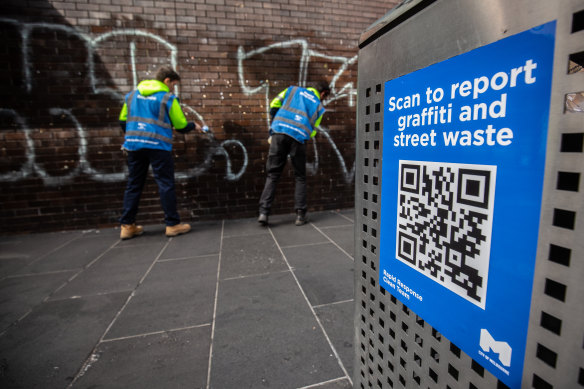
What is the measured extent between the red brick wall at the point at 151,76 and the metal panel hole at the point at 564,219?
4.09 metres

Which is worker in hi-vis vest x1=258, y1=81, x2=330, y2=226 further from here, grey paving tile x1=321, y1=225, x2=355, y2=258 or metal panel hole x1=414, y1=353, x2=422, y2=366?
metal panel hole x1=414, y1=353, x2=422, y2=366

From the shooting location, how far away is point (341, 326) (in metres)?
1.79

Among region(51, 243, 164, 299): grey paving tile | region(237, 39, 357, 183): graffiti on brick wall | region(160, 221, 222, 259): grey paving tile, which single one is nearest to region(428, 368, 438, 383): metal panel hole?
region(51, 243, 164, 299): grey paving tile

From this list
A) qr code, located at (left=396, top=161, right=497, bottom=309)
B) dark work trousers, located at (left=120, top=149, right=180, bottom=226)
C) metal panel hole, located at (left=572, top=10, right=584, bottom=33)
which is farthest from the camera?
dark work trousers, located at (left=120, top=149, right=180, bottom=226)

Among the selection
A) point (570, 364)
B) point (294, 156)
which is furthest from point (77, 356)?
point (294, 156)

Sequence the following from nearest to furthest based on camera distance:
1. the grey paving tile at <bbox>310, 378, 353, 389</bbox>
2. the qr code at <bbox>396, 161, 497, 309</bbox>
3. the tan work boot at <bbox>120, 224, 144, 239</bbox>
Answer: the qr code at <bbox>396, 161, 497, 309</bbox> → the grey paving tile at <bbox>310, 378, 353, 389</bbox> → the tan work boot at <bbox>120, 224, 144, 239</bbox>

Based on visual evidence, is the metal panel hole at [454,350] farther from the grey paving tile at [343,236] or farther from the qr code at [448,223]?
the grey paving tile at [343,236]

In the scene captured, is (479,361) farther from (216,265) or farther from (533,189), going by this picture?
(216,265)

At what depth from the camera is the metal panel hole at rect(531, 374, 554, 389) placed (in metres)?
0.45

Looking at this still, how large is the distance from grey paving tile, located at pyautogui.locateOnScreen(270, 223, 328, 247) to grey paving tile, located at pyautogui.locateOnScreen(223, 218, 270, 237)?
18 cm

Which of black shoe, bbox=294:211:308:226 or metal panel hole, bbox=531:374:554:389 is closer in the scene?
metal panel hole, bbox=531:374:554:389

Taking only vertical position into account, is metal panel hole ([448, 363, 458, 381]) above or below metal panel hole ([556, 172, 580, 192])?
below

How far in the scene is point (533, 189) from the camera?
17.5 inches

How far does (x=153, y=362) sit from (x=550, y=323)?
1.74 m
